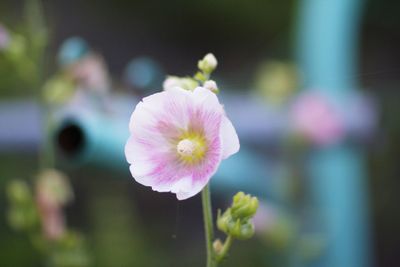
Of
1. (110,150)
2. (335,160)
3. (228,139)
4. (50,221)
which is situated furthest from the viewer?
(335,160)

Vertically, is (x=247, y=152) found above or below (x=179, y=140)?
below

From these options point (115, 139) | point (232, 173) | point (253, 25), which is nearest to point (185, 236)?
point (232, 173)

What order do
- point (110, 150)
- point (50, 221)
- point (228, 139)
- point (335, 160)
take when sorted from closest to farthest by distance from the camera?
point (228, 139), point (50, 221), point (110, 150), point (335, 160)

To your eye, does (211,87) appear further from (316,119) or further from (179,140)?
(316,119)

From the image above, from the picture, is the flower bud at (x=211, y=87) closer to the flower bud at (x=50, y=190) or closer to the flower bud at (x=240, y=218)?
the flower bud at (x=240, y=218)

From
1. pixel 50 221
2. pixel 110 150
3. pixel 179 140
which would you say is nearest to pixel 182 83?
pixel 179 140

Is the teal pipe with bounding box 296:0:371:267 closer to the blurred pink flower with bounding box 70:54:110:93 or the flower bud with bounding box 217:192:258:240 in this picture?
the blurred pink flower with bounding box 70:54:110:93

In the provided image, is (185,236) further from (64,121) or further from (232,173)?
(64,121)
